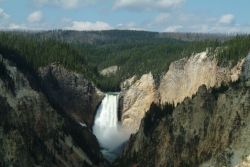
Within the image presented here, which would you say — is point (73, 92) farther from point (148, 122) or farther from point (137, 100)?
point (148, 122)

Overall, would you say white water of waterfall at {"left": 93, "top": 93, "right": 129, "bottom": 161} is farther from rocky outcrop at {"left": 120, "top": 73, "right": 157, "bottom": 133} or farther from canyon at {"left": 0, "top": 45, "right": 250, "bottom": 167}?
rocky outcrop at {"left": 120, "top": 73, "right": 157, "bottom": 133}

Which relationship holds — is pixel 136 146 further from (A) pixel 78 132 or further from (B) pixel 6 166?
(B) pixel 6 166

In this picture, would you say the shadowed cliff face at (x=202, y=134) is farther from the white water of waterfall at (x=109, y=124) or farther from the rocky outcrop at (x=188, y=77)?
the white water of waterfall at (x=109, y=124)

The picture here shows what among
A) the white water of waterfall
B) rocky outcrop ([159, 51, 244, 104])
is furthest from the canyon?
the white water of waterfall

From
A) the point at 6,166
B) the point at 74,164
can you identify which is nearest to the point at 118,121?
the point at 74,164

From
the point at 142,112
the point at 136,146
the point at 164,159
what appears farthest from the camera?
the point at 142,112

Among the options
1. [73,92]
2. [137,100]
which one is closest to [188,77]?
[137,100]
